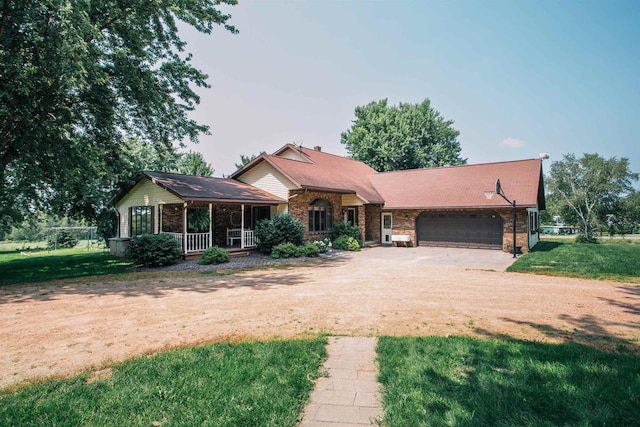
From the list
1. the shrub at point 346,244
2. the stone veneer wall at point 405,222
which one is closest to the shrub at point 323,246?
→ the shrub at point 346,244

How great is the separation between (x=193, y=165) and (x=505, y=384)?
30859mm

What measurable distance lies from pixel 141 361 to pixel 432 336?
3.99 meters

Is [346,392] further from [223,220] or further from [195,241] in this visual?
[223,220]

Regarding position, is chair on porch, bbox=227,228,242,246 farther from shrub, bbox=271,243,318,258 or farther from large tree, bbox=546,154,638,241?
large tree, bbox=546,154,638,241

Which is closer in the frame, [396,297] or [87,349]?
[87,349]

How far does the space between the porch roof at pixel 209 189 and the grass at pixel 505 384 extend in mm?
12478

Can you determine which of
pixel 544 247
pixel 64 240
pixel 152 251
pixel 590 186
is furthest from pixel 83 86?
pixel 590 186

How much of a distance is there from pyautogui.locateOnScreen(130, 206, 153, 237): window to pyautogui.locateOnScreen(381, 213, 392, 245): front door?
46.3 feet

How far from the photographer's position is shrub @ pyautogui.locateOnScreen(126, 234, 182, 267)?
13148mm

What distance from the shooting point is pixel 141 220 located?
59.0 feet

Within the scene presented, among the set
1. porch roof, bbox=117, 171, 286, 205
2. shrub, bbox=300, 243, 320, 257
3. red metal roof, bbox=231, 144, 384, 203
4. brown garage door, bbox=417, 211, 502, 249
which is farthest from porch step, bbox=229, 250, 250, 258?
brown garage door, bbox=417, 211, 502, 249

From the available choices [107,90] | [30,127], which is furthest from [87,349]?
[107,90]

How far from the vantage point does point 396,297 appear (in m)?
7.75

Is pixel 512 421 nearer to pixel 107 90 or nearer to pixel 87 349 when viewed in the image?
pixel 87 349
